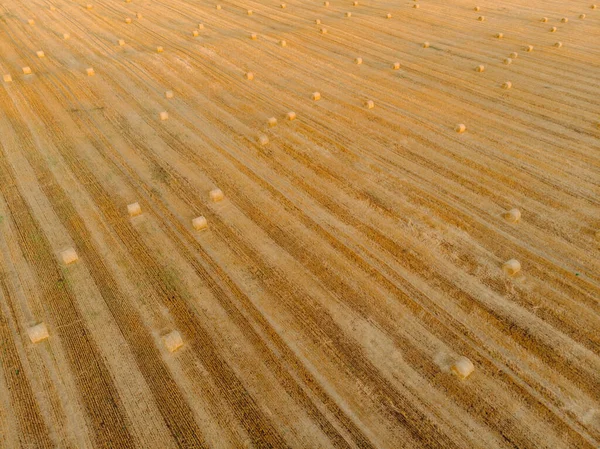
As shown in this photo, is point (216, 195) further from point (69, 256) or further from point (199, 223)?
point (69, 256)

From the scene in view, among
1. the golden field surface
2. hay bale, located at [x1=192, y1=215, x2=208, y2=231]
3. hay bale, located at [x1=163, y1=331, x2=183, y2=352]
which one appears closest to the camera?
the golden field surface

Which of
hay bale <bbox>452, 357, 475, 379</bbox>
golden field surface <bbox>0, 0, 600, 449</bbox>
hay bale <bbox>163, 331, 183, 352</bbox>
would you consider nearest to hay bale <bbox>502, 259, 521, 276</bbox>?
golden field surface <bbox>0, 0, 600, 449</bbox>

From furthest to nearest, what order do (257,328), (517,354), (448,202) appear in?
1. (448,202)
2. (257,328)
3. (517,354)

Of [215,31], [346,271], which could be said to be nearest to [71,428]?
[346,271]

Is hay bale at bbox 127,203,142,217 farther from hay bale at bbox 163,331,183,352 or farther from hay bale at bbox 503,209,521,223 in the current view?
hay bale at bbox 503,209,521,223

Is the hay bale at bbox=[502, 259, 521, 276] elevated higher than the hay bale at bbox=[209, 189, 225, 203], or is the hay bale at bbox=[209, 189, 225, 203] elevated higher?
the hay bale at bbox=[209, 189, 225, 203]

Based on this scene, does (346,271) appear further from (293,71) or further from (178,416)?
(293,71)
